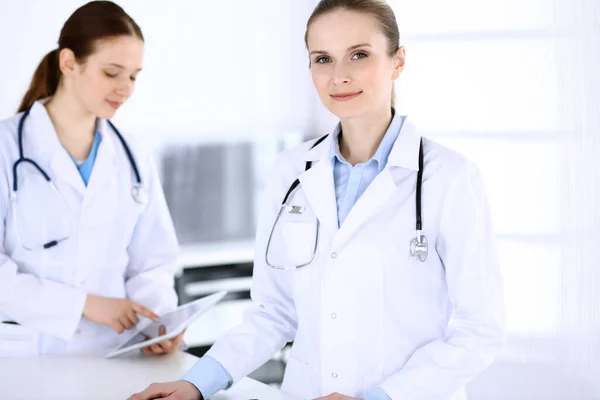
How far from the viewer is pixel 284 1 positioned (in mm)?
3684

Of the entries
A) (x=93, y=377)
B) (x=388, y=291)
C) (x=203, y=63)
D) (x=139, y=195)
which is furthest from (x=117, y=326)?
Result: (x=203, y=63)

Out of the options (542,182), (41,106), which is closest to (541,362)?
(542,182)

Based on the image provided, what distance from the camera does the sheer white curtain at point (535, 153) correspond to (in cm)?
203

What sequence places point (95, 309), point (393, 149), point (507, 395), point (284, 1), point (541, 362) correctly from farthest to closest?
point (284, 1) < point (507, 395) < point (541, 362) < point (95, 309) < point (393, 149)

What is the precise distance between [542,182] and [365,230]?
914mm

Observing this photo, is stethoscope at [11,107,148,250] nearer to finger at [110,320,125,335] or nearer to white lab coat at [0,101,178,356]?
white lab coat at [0,101,178,356]

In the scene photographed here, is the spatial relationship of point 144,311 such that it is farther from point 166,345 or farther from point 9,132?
point 9,132

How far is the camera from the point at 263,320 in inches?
62.7

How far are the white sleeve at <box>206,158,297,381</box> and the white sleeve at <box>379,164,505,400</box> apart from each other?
0.97 feet

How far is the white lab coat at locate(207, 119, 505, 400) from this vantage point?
1.38 metres

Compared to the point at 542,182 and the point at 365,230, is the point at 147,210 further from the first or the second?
the point at 542,182

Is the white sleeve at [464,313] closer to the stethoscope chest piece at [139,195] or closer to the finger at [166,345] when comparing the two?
the finger at [166,345]

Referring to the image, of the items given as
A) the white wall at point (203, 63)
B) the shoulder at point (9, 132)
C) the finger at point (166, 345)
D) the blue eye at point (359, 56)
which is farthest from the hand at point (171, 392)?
the white wall at point (203, 63)

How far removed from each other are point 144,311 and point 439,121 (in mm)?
1226
